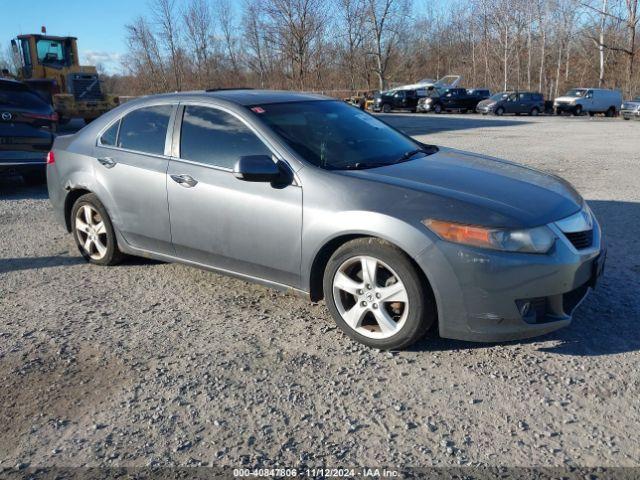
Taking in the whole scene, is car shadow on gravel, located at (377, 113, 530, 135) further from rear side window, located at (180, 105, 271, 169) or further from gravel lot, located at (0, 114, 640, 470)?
gravel lot, located at (0, 114, 640, 470)

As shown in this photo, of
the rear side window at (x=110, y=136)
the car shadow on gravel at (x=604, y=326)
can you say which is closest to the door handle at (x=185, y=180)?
the rear side window at (x=110, y=136)

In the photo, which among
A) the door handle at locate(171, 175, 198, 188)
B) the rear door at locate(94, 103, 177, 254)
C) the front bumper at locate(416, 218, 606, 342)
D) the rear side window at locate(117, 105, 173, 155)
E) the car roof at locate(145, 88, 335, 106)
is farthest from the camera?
the rear side window at locate(117, 105, 173, 155)

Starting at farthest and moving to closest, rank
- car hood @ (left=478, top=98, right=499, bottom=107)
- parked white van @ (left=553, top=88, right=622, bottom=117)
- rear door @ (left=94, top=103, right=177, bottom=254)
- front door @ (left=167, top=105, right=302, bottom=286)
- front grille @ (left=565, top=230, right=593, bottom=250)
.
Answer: car hood @ (left=478, top=98, right=499, bottom=107) < parked white van @ (left=553, top=88, right=622, bottom=117) < rear door @ (left=94, top=103, right=177, bottom=254) < front door @ (left=167, top=105, right=302, bottom=286) < front grille @ (left=565, top=230, right=593, bottom=250)

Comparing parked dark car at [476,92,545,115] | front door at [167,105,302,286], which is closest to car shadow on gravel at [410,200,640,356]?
front door at [167,105,302,286]

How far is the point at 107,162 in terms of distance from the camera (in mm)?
4934

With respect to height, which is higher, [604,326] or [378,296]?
[378,296]

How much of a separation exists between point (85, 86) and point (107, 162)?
1870 cm

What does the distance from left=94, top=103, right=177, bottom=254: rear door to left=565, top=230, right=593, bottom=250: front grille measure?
9.46 feet

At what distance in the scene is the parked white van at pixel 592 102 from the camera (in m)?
36.3

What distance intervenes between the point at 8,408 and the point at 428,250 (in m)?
2.43

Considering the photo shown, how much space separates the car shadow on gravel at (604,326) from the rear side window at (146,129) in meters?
2.62

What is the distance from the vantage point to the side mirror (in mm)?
3758

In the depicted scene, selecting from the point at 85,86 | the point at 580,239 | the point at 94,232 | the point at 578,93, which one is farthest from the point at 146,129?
the point at 578,93

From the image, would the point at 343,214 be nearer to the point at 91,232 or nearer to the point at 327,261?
the point at 327,261
